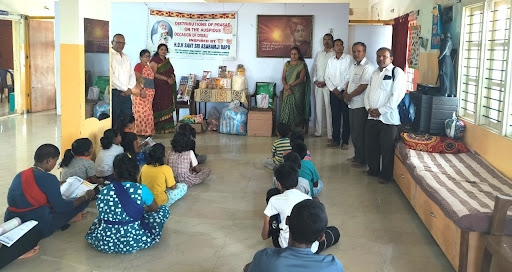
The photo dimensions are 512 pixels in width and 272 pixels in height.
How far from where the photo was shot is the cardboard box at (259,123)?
9062 mm

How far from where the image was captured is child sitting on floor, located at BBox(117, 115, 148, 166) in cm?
626

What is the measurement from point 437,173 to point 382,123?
55.9 inches

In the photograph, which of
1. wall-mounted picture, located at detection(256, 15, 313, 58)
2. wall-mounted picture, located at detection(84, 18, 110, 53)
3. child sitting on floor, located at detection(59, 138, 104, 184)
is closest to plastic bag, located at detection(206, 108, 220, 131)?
wall-mounted picture, located at detection(256, 15, 313, 58)

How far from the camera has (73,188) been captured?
468 centimetres

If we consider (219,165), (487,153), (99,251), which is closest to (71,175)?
(99,251)

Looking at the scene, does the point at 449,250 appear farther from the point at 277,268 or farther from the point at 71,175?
the point at 71,175

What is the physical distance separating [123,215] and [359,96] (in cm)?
400

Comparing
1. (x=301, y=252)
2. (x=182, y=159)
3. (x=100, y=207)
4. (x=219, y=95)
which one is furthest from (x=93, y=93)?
(x=301, y=252)

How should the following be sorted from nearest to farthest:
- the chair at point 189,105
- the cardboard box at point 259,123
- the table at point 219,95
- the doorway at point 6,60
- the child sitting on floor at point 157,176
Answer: the child sitting on floor at point 157,176
the cardboard box at point 259,123
the table at point 219,95
the chair at point 189,105
the doorway at point 6,60

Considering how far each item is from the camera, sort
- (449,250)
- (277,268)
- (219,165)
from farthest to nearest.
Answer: (219,165) < (449,250) < (277,268)

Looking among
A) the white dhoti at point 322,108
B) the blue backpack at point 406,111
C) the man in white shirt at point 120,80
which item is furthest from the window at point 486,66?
the man in white shirt at point 120,80

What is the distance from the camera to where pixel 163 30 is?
986cm

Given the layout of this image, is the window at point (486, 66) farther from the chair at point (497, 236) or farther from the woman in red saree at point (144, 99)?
the woman in red saree at point (144, 99)

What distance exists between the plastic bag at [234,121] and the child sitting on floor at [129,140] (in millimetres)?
2921
